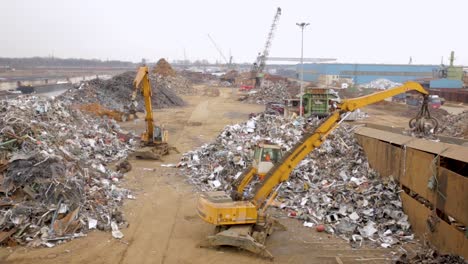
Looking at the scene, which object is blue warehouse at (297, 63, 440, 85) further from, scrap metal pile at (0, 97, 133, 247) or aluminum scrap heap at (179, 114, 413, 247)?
scrap metal pile at (0, 97, 133, 247)

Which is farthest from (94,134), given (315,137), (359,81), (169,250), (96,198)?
(359,81)

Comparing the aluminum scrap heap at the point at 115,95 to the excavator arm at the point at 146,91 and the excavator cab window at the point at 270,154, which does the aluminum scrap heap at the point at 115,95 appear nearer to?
the excavator arm at the point at 146,91

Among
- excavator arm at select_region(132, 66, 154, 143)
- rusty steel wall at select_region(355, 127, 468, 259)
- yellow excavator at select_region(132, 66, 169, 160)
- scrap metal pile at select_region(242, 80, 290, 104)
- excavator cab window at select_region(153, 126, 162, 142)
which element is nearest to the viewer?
rusty steel wall at select_region(355, 127, 468, 259)

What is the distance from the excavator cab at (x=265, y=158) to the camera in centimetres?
1077

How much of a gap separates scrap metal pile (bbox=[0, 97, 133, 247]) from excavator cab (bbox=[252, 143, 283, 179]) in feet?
13.2

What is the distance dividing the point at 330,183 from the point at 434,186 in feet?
12.8

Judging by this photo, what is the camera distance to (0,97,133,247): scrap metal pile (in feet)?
32.4

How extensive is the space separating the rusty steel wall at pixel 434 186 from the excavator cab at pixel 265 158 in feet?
10.9

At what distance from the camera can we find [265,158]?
10883 millimetres

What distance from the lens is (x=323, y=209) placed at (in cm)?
1127

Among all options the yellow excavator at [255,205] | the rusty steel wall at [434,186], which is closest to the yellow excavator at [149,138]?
the yellow excavator at [255,205]

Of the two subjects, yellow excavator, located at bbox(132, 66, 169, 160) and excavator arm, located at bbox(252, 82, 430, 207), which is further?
yellow excavator, located at bbox(132, 66, 169, 160)

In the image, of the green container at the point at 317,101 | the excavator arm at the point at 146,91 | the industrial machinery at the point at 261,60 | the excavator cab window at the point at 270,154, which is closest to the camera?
the excavator cab window at the point at 270,154

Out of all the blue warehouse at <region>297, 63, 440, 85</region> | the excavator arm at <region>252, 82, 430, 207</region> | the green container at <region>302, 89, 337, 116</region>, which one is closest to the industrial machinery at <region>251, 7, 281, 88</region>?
the blue warehouse at <region>297, 63, 440, 85</region>
